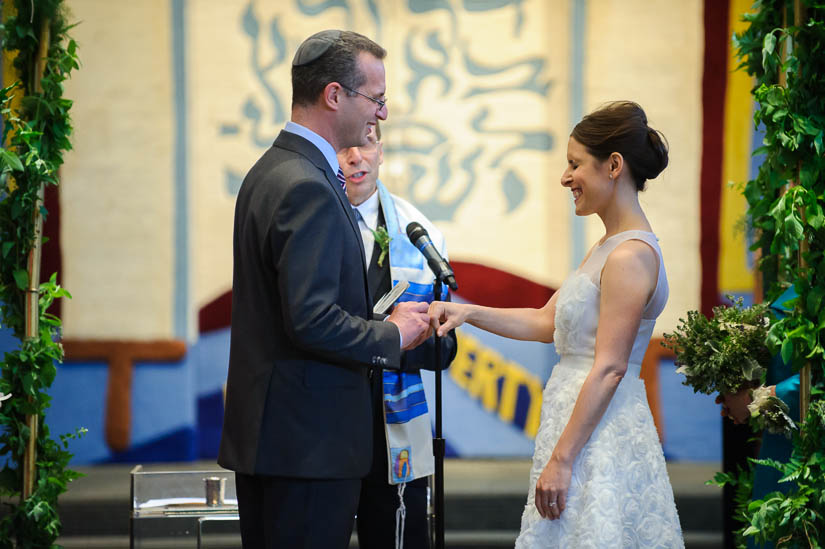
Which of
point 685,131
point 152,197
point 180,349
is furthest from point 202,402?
point 685,131

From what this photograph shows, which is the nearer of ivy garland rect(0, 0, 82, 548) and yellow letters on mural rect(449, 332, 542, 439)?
ivy garland rect(0, 0, 82, 548)

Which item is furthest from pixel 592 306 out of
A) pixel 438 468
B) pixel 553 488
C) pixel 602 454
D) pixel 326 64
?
pixel 326 64

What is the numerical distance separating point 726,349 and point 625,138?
0.70 meters

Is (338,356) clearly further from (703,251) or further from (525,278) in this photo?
(703,251)

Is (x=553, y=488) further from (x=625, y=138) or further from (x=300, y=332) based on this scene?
(x=625, y=138)

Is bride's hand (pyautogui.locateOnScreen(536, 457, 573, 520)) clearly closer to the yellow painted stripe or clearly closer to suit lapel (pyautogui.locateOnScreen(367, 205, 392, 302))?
suit lapel (pyautogui.locateOnScreen(367, 205, 392, 302))

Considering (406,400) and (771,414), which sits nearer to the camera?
(771,414)

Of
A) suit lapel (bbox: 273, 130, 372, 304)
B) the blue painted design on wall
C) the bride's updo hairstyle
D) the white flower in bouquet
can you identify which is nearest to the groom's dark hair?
suit lapel (bbox: 273, 130, 372, 304)

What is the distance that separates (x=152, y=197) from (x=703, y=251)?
3731mm

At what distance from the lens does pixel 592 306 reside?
8.12ft

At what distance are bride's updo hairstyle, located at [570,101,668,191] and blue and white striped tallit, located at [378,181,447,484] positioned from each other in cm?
74

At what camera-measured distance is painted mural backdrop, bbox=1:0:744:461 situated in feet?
19.4

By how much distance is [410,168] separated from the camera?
6074 mm

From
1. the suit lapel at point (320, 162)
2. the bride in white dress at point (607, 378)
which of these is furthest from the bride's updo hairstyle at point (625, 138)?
the suit lapel at point (320, 162)
